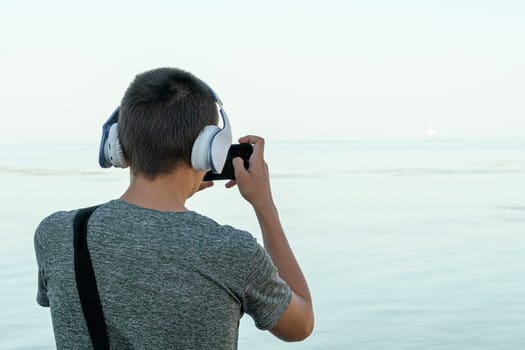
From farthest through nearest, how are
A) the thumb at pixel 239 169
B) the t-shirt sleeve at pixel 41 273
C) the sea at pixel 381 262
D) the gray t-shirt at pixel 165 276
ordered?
1. the sea at pixel 381 262
2. the thumb at pixel 239 169
3. the t-shirt sleeve at pixel 41 273
4. the gray t-shirt at pixel 165 276

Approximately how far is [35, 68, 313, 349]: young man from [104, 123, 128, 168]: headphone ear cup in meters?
0.02

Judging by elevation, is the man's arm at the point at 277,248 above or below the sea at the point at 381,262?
above

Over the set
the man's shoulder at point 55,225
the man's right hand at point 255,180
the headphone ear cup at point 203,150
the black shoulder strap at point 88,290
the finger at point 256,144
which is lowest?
the black shoulder strap at point 88,290

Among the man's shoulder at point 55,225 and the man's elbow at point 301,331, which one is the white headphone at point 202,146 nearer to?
the man's shoulder at point 55,225

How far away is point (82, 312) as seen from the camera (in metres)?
1.76

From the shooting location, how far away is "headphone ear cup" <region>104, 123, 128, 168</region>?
6.06 feet

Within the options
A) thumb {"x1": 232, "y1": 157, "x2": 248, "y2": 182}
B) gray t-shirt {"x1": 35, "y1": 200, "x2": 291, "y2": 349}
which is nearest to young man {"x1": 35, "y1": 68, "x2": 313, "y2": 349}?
gray t-shirt {"x1": 35, "y1": 200, "x2": 291, "y2": 349}

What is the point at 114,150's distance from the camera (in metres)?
1.85

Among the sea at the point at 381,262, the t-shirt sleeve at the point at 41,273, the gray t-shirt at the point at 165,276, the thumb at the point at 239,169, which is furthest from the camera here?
the sea at the point at 381,262

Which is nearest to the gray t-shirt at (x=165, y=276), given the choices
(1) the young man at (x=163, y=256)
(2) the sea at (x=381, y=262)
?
(1) the young man at (x=163, y=256)

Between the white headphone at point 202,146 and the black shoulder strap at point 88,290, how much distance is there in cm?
15

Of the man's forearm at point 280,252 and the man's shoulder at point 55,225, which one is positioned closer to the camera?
the man's shoulder at point 55,225

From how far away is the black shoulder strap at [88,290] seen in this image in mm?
1732

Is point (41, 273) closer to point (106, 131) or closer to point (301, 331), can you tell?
point (106, 131)
